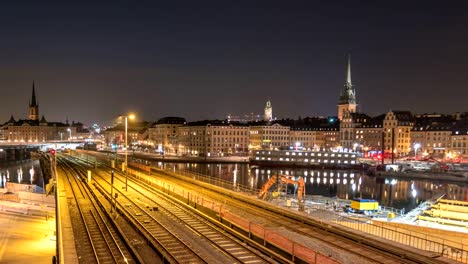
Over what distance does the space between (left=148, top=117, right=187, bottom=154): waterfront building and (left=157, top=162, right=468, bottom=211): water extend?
54.3 m

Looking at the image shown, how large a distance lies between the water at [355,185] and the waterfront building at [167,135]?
178 ft

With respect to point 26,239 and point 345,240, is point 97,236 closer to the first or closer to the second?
point 26,239

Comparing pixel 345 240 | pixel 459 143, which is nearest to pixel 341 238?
pixel 345 240

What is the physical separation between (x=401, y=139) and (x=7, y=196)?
377 ft

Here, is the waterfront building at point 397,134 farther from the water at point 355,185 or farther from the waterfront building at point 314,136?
the water at point 355,185

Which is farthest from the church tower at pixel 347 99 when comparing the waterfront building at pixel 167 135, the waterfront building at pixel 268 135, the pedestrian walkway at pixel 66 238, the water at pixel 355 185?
the pedestrian walkway at pixel 66 238

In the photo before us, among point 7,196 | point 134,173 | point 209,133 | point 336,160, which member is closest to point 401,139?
point 336,160

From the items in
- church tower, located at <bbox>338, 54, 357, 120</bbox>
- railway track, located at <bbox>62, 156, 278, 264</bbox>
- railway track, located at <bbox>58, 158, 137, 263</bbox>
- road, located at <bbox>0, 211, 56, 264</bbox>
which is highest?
church tower, located at <bbox>338, 54, 357, 120</bbox>

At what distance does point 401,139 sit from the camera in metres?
128

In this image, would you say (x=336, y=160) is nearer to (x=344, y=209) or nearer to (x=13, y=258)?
(x=344, y=209)

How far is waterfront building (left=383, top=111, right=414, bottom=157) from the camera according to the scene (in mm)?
126750

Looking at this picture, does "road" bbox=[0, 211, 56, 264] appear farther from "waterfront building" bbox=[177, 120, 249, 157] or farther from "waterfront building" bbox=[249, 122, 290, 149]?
"waterfront building" bbox=[249, 122, 290, 149]

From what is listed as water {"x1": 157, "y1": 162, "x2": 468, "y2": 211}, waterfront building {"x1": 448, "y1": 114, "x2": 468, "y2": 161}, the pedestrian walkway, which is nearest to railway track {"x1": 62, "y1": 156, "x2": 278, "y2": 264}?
the pedestrian walkway

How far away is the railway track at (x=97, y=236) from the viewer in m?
16.8
